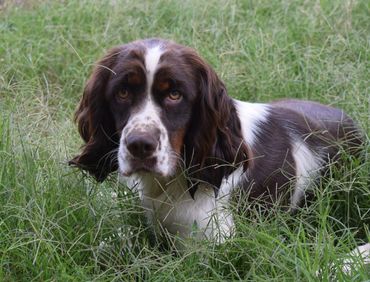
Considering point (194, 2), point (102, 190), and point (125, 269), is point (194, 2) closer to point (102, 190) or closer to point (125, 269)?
point (102, 190)

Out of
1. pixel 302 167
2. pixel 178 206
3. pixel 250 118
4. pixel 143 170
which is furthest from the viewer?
pixel 302 167

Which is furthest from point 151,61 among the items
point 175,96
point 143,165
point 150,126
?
point 143,165

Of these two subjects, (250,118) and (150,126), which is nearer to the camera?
(150,126)

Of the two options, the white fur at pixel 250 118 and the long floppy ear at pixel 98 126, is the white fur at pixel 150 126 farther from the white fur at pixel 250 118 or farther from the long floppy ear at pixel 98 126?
the white fur at pixel 250 118

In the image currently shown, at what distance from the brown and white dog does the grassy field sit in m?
0.13

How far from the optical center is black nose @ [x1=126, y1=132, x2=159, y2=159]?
3.41 meters

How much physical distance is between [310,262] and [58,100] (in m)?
2.80

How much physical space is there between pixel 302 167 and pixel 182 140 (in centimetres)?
87

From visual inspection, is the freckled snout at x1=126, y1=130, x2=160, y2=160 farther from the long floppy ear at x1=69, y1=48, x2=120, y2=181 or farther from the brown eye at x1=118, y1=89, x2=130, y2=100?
the long floppy ear at x1=69, y1=48, x2=120, y2=181

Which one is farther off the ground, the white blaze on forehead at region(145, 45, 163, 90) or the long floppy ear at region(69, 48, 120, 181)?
the white blaze on forehead at region(145, 45, 163, 90)

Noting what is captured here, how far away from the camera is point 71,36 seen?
6.30 meters

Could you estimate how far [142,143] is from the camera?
11.2 feet

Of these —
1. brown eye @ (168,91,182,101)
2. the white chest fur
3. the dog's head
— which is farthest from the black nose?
the white chest fur

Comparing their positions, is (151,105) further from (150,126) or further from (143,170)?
(143,170)
